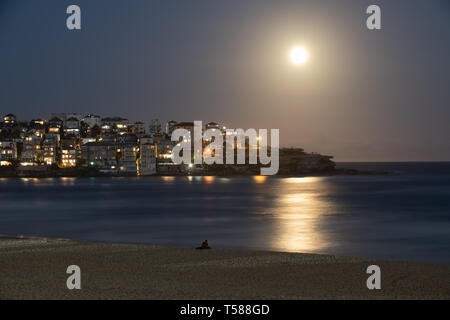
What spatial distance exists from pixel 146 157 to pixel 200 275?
419 feet

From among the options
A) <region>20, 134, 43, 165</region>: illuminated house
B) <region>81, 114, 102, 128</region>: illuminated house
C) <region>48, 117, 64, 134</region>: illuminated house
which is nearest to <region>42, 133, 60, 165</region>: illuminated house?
<region>20, 134, 43, 165</region>: illuminated house

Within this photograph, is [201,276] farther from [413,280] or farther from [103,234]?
[103,234]

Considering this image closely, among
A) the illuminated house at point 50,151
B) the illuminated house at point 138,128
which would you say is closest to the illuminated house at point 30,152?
the illuminated house at point 50,151

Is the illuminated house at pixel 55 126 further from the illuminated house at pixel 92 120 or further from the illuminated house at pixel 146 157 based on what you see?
the illuminated house at pixel 92 120

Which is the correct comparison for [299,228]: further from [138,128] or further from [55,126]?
[138,128]

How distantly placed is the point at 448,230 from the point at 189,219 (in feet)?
53.8

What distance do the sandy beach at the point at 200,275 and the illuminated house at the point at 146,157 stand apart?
397ft

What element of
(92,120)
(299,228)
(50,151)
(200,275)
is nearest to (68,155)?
(50,151)

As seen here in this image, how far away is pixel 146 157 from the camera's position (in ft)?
452

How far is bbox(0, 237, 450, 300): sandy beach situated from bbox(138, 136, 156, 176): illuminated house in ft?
397

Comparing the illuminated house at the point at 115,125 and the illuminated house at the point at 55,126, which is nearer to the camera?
the illuminated house at the point at 55,126

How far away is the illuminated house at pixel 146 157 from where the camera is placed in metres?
135

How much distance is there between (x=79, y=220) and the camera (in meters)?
36.6
